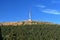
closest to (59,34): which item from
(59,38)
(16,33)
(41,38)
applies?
(59,38)

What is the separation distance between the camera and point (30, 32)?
17.2m

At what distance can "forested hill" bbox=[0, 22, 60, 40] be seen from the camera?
1670 cm

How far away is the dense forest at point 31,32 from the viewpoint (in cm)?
1670

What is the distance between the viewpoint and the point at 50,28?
18047 mm

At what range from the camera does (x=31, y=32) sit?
677 inches

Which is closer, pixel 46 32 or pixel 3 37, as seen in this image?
pixel 3 37

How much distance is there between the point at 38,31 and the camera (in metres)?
17.4

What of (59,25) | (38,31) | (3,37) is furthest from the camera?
(59,25)

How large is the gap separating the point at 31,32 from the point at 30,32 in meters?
0.08

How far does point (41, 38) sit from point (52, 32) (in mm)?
1137

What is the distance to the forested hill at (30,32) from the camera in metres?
16.7

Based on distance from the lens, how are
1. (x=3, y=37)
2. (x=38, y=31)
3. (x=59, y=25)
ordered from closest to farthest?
(x=3, y=37), (x=38, y=31), (x=59, y=25)

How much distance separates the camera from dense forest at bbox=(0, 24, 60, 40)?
16703mm

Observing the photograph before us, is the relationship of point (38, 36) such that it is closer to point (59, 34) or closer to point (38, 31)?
point (38, 31)
